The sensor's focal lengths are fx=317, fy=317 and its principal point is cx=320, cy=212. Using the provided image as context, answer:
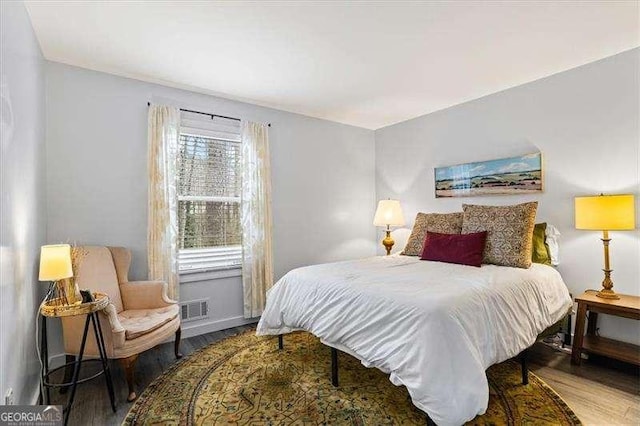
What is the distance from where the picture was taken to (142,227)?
2998mm

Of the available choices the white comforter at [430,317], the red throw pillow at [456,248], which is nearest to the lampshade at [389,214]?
the red throw pillow at [456,248]

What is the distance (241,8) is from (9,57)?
1.26 metres

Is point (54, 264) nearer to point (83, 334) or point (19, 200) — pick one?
point (19, 200)

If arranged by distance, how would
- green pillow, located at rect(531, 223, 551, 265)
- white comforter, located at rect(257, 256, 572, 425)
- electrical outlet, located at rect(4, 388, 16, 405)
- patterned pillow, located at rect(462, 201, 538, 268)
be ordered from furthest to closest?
green pillow, located at rect(531, 223, 551, 265), patterned pillow, located at rect(462, 201, 538, 268), white comforter, located at rect(257, 256, 572, 425), electrical outlet, located at rect(4, 388, 16, 405)

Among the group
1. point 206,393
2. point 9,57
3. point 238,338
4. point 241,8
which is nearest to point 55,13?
point 9,57

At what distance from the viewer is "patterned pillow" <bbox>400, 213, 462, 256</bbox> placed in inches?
128

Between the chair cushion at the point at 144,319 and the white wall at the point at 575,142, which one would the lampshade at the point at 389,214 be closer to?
the white wall at the point at 575,142

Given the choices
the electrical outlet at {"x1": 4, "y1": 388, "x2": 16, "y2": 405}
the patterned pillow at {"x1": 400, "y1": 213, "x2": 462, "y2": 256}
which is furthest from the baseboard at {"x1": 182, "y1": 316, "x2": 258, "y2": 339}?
the patterned pillow at {"x1": 400, "y1": 213, "x2": 462, "y2": 256}

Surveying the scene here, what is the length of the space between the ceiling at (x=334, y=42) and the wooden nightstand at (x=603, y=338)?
1992 millimetres

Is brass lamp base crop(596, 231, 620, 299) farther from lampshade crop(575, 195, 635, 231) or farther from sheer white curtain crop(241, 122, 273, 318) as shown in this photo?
sheer white curtain crop(241, 122, 273, 318)

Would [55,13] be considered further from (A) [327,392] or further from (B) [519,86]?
(B) [519,86]

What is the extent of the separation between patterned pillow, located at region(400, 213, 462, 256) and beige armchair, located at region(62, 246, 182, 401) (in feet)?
7.76

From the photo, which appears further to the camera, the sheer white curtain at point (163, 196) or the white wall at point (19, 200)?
the sheer white curtain at point (163, 196)

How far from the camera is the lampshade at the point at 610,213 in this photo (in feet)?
7.74
